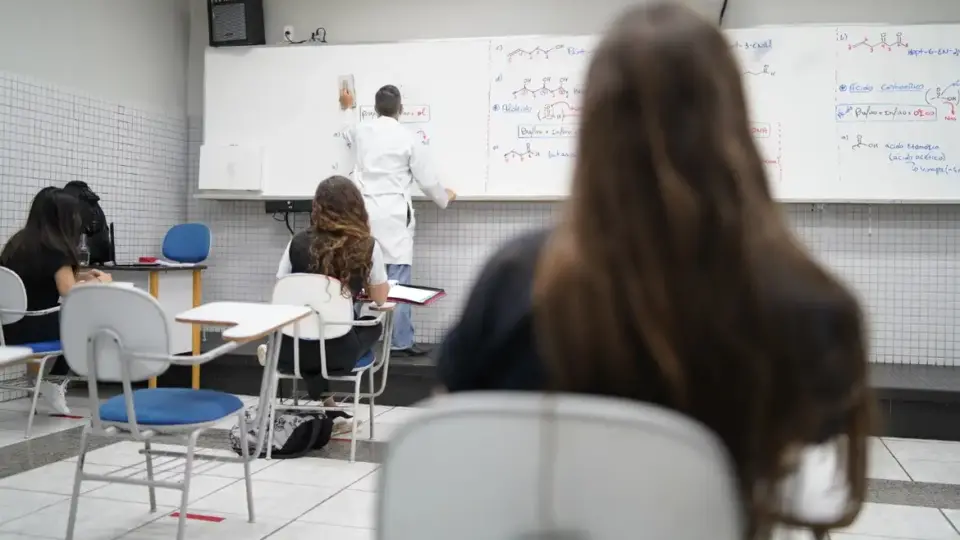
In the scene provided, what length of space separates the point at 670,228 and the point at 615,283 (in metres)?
0.08

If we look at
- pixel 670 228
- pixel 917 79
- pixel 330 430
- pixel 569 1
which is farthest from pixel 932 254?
pixel 670 228

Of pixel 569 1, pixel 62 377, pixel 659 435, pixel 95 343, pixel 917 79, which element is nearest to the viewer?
pixel 659 435

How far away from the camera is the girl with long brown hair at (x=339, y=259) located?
3.49 metres

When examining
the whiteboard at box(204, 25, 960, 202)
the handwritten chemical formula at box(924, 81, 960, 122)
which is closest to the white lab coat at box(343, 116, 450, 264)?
the whiteboard at box(204, 25, 960, 202)

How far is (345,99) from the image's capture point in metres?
5.44

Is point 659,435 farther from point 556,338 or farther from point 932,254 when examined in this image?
point 932,254

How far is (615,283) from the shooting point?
2.61 ft

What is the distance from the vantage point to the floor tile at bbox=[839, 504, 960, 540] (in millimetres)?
2678

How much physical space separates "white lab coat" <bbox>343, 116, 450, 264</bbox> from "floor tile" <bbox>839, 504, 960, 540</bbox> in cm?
300

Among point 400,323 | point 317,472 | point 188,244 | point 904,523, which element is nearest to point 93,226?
point 188,244

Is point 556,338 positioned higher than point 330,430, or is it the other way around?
point 556,338

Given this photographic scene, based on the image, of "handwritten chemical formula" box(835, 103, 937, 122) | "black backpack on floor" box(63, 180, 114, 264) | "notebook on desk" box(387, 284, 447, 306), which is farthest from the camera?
"handwritten chemical formula" box(835, 103, 937, 122)

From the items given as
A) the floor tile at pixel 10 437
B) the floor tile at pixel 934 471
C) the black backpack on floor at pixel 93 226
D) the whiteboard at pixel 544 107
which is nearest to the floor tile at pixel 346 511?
the floor tile at pixel 10 437

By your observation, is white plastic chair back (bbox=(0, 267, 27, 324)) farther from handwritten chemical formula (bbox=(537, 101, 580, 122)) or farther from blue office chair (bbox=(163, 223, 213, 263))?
handwritten chemical formula (bbox=(537, 101, 580, 122))
